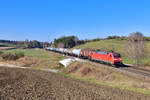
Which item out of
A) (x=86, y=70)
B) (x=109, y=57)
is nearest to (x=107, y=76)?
(x=109, y=57)

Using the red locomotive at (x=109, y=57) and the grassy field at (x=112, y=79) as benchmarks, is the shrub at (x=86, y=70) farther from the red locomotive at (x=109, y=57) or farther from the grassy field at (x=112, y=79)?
the red locomotive at (x=109, y=57)

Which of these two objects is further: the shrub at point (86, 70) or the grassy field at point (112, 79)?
the shrub at point (86, 70)

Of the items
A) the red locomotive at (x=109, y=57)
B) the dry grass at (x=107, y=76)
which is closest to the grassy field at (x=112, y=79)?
the dry grass at (x=107, y=76)

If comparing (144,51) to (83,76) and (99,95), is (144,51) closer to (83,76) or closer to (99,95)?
(83,76)

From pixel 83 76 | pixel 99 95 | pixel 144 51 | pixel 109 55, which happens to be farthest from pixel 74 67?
pixel 99 95

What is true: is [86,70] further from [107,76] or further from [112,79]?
[112,79]

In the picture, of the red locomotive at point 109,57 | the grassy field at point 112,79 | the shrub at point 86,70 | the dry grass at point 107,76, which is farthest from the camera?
the shrub at point 86,70

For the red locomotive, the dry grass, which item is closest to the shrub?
the dry grass

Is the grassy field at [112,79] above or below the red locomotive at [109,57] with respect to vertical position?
below

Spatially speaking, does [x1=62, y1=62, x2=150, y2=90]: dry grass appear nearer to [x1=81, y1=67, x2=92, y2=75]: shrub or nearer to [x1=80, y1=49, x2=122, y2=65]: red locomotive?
[x1=81, y1=67, x2=92, y2=75]: shrub

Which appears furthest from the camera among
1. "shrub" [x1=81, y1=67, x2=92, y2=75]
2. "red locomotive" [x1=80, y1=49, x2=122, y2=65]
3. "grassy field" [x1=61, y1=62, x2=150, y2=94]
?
"shrub" [x1=81, y1=67, x2=92, y2=75]

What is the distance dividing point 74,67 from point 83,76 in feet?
26.6

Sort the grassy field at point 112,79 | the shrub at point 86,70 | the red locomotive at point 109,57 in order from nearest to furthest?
the grassy field at point 112,79
the red locomotive at point 109,57
the shrub at point 86,70

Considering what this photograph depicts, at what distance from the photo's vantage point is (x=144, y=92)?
1998 centimetres
